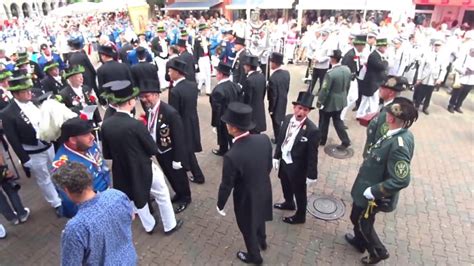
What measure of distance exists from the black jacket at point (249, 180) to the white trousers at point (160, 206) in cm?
109

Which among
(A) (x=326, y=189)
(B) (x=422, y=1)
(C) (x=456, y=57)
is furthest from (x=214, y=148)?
(B) (x=422, y=1)

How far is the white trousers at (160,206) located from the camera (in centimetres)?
418

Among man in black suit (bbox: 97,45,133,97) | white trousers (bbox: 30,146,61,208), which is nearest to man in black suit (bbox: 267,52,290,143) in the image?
man in black suit (bbox: 97,45,133,97)

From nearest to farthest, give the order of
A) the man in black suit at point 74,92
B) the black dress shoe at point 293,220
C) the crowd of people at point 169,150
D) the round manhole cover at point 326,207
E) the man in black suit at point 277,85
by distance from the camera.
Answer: the crowd of people at point 169,150 → the black dress shoe at point 293,220 → the round manhole cover at point 326,207 → the man in black suit at point 74,92 → the man in black suit at point 277,85

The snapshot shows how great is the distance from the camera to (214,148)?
7.14m

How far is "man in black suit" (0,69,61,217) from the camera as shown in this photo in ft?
14.1

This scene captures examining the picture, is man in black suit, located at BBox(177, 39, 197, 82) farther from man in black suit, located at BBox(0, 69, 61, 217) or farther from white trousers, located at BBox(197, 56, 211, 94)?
man in black suit, located at BBox(0, 69, 61, 217)

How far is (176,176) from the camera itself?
4.87m

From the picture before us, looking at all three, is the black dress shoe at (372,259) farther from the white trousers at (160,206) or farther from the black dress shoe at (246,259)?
the white trousers at (160,206)

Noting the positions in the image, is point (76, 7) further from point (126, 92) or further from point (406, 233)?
point (406, 233)

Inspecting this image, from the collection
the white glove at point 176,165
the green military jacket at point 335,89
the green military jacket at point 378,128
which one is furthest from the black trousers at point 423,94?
the white glove at point 176,165

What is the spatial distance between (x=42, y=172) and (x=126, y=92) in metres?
2.30

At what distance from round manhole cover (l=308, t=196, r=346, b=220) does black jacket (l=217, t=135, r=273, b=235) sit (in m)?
1.53

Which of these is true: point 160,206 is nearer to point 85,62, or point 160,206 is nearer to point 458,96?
point 85,62
